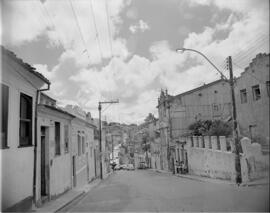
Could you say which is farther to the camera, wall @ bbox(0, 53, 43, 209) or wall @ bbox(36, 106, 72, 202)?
wall @ bbox(36, 106, 72, 202)

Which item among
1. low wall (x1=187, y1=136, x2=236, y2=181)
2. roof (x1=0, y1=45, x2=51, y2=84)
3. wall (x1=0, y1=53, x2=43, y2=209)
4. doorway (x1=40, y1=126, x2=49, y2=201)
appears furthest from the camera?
low wall (x1=187, y1=136, x2=236, y2=181)

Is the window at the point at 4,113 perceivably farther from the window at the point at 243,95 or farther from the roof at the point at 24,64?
the window at the point at 243,95

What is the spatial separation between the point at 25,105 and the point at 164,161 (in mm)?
40294

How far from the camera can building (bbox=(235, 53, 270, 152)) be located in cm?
2412

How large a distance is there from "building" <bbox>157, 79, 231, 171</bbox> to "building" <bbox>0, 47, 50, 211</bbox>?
32307 mm

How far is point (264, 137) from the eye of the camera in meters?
24.2

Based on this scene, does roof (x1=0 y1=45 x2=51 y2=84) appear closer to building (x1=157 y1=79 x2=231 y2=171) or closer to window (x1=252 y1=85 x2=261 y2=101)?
window (x1=252 y1=85 x2=261 y2=101)

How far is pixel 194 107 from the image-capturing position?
43.9m

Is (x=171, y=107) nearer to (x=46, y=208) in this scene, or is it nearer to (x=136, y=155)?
(x=46, y=208)

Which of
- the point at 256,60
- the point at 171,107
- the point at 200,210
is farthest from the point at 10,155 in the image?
the point at 171,107

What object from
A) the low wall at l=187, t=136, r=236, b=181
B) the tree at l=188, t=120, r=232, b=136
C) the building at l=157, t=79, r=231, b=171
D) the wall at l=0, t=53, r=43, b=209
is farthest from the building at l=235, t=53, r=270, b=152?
the wall at l=0, t=53, r=43, b=209

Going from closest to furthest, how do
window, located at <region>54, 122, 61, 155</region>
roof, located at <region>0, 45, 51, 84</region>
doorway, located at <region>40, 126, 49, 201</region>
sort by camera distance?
roof, located at <region>0, 45, 51, 84</region>
doorway, located at <region>40, 126, 49, 201</region>
window, located at <region>54, 122, 61, 155</region>

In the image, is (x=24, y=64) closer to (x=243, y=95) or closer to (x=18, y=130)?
(x=18, y=130)

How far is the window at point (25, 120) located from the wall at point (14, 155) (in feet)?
0.75
